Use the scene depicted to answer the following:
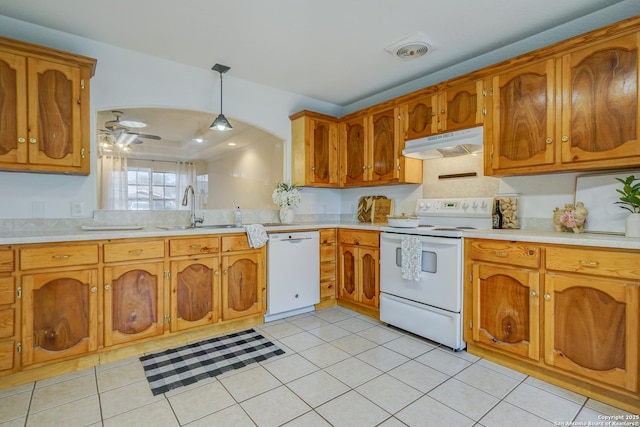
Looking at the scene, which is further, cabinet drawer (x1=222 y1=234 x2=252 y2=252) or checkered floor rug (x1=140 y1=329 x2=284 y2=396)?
cabinet drawer (x1=222 y1=234 x2=252 y2=252)

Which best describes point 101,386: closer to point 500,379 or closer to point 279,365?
point 279,365

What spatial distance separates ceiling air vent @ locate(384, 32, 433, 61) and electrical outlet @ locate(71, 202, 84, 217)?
2.86 m

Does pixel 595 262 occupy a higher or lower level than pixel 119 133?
lower

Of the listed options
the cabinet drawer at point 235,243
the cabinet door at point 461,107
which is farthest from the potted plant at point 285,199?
the cabinet door at point 461,107

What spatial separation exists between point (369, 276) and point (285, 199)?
125 cm

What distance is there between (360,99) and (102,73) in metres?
2.75

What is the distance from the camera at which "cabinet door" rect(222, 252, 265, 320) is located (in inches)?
111

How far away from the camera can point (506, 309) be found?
2205 mm

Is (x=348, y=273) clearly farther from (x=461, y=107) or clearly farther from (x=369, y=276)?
(x=461, y=107)

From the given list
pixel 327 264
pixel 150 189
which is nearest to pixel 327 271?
pixel 327 264

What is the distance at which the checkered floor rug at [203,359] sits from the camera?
6.82ft

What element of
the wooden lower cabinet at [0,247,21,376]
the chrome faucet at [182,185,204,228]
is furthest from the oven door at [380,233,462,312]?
the wooden lower cabinet at [0,247,21,376]

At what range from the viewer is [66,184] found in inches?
99.1

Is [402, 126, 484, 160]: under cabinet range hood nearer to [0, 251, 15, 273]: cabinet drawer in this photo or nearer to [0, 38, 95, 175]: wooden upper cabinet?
[0, 38, 95, 175]: wooden upper cabinet
